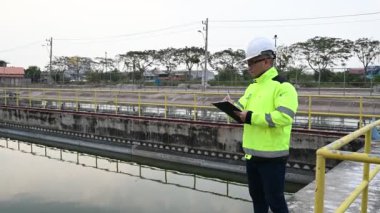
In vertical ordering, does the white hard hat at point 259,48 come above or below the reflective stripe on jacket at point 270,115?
Result: above

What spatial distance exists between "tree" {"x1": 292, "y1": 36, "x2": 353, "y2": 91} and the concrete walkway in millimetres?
32112

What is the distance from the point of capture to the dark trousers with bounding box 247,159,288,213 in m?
2.74

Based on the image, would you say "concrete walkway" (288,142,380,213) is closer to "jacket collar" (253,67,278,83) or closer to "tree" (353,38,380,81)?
"jacket collar" (253,67,278,83)

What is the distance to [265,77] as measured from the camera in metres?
2.78

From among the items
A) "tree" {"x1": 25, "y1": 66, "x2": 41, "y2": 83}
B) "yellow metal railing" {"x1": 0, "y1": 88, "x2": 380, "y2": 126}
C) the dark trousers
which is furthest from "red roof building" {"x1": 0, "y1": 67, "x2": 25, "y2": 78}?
the dark trousers

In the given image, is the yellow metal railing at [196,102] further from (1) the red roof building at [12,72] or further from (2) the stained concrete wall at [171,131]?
(1) the red roof building at [12,72]

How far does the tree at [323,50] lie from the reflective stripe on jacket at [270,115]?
35391 mm

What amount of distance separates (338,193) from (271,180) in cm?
247

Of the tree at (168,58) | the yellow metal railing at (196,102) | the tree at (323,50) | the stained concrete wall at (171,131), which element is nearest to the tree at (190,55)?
the tree at (168,58)

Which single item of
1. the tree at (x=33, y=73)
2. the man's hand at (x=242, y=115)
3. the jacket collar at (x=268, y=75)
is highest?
the tree at (x=33, y=73)

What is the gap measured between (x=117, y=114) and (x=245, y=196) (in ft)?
21.2

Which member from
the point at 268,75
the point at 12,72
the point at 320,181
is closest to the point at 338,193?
the point at 268,75

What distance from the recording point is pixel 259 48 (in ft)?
9.02

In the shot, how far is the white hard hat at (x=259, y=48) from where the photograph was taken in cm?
275
